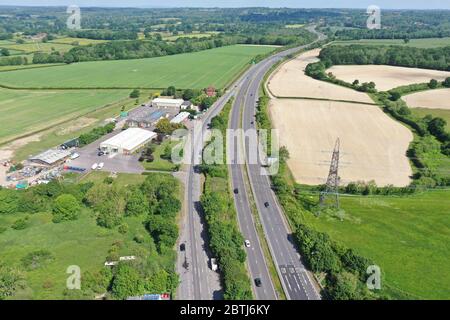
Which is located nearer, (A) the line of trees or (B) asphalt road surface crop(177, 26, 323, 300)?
(A) the line of trees

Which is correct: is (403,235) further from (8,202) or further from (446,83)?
(446,83)

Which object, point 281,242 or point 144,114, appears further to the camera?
point 144,114

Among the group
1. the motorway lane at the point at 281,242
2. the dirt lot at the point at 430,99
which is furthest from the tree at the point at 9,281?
the dirt lot at the point at 430,99

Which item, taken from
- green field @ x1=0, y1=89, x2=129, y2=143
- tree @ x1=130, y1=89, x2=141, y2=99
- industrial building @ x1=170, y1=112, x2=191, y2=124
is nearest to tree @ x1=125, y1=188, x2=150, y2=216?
industrial building @ x1=170, y1=112, x2=191, y2=124

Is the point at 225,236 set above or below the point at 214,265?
above

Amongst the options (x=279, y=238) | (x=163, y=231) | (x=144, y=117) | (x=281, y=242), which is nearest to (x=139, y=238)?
(x=163, y=231)

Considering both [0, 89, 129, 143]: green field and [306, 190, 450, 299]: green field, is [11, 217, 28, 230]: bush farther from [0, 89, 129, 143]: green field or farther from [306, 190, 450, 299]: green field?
[306, 190, 450, 299]: green field
